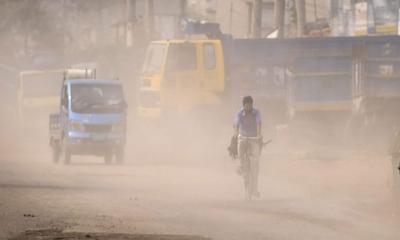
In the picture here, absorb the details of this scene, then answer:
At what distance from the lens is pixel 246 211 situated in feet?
68.4

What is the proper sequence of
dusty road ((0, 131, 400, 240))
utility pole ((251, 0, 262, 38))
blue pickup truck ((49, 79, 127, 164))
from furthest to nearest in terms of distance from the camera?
utility pole ((251, 0, 262, 38)), blue pickup truck ((49, 79, 127, 164)), dusty road ((0, 131, 400, 240))

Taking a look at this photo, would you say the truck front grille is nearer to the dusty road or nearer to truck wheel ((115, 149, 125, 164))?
truck wheel ((115, 149, 125, 164))

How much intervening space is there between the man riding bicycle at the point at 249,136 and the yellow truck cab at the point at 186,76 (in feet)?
47.6

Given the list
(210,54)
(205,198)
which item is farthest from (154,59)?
(205,198)

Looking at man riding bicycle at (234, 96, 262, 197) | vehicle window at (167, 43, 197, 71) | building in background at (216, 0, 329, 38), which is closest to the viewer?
man riding bicycle at (234, 96, 262, 197)

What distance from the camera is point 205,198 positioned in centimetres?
2380

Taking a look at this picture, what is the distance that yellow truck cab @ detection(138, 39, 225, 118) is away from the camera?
3781cm

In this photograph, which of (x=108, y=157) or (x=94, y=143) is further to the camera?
(x=108, y=157)

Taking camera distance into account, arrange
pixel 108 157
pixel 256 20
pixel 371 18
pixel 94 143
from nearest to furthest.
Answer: pixel 94 143, pixel 108 157, pixel 371 18, pixel 256 20

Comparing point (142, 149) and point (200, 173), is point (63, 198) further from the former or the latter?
point (142, 149)

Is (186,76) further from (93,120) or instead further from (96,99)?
(93,120)

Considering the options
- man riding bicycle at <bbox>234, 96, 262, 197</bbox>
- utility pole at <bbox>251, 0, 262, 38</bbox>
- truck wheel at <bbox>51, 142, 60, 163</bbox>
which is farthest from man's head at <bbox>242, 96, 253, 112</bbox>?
utility pole at <bbox>251, 0, 262, 38</bbox>

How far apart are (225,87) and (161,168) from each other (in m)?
5.95

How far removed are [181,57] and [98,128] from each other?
4207mm
